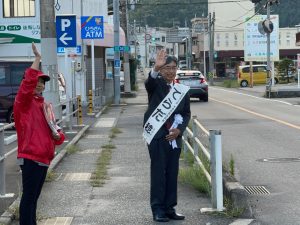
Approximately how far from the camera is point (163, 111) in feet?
22.8

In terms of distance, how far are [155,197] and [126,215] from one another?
2.03ft

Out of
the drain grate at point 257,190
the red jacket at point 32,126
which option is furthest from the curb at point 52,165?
the drain grate at point 257,190

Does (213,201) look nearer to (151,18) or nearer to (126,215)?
(126,215)

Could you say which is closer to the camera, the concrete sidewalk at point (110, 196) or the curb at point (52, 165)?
the curb at point (52, 165)

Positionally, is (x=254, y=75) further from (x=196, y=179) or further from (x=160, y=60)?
(x=160, y=60)

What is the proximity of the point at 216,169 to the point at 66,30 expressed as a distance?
8648 millimetres

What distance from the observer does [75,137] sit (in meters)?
15.5

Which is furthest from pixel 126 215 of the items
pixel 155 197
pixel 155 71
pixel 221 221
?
pixel 155 71

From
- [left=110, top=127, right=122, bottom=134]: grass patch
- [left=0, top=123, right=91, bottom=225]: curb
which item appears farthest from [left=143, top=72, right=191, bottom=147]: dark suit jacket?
[left=110, top=127, right=122, bottom=134]: grass patch

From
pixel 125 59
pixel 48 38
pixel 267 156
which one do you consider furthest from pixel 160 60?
pixel 125 59

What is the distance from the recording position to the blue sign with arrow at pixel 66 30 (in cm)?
1500

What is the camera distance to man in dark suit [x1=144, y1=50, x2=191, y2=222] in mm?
6957

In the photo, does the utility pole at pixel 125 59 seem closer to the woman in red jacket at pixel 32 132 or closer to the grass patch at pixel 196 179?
the grass patch at pixel 196 179

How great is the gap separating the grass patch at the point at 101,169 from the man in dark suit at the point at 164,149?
244 cm
